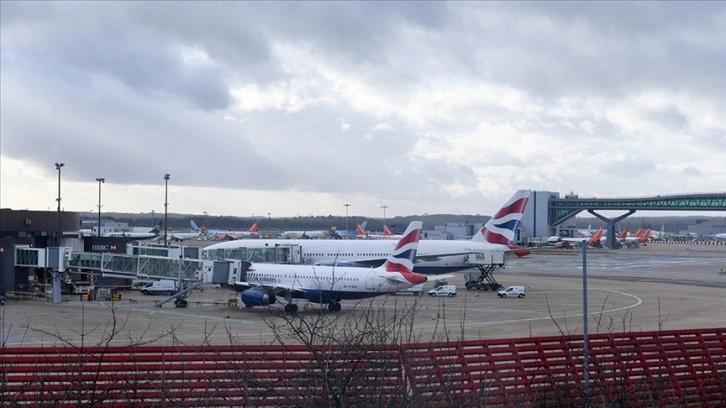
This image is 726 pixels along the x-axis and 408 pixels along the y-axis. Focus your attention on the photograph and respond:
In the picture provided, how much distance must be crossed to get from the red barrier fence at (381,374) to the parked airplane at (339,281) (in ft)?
90.6

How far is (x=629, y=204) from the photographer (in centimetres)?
14925

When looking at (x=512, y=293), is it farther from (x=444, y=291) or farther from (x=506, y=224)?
(x=506, y=224)

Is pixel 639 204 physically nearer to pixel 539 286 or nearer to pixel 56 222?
pixel 539 286

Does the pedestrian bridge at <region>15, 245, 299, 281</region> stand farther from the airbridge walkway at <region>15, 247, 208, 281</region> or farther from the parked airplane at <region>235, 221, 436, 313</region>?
the parked airplane at <region>235, 221, 436, 313</region>

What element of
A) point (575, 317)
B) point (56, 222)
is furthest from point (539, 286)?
point (56, 222)

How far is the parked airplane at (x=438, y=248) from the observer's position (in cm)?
6850

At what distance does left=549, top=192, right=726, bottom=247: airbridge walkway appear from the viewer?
462 feet

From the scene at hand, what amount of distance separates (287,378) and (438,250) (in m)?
57.3

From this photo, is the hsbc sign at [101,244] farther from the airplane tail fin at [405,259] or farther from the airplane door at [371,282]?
the airplane tail fin at [405,259]

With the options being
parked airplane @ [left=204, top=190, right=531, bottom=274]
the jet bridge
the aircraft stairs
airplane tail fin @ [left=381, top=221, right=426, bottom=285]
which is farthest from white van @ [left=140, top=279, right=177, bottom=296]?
the aircraft stairs

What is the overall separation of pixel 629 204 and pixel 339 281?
11376 cm

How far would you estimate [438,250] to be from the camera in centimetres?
6900

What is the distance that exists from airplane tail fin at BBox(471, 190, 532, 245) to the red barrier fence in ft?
162

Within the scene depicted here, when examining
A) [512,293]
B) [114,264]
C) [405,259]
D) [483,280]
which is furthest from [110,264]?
[483,280]
